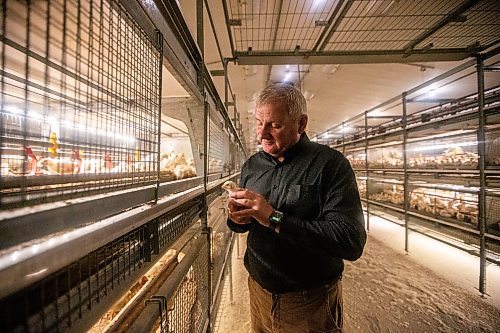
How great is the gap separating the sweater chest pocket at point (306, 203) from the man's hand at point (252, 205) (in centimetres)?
17

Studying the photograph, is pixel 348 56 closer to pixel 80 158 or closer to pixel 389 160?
pixel 80 158

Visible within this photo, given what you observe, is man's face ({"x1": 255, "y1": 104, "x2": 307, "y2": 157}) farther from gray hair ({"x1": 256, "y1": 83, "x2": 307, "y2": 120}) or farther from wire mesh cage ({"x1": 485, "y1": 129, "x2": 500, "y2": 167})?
wire mesh cage ({"x1": 485, "y1": 129, "x2": 500, "y2": 167})

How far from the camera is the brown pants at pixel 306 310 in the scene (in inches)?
44.6

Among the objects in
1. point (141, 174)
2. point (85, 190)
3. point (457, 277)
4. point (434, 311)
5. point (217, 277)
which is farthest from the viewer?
point (457, 277)

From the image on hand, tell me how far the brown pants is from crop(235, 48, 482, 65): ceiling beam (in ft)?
9.03

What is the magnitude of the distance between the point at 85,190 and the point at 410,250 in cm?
483

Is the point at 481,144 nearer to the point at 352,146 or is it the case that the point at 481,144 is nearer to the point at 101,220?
the point at 101,220

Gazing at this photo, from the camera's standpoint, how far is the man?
997mm

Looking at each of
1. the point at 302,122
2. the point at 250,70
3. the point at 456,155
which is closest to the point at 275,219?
the point at 302,122

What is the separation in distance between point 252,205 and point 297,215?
0.25 m

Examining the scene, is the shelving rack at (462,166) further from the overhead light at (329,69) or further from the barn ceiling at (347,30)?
the overhead light at (329,69)

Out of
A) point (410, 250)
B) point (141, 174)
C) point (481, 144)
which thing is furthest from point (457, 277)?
point (141, 174)

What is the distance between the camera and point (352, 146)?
7.30m

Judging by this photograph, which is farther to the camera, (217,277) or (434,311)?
(434,311)
